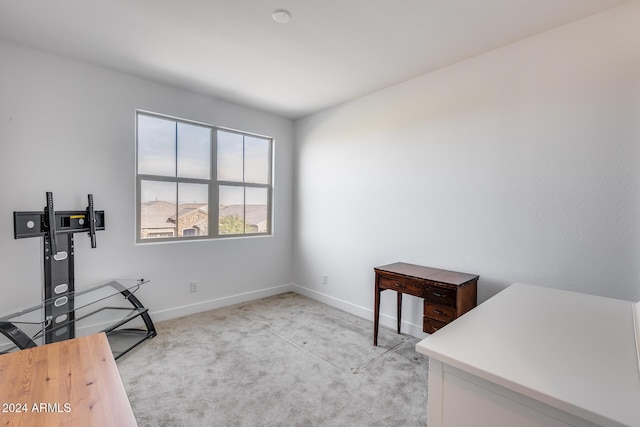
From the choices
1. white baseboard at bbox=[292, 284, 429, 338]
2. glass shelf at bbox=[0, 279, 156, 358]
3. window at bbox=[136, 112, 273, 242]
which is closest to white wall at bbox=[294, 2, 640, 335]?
white baseboard at bbox=[292, 284, 429, 338]

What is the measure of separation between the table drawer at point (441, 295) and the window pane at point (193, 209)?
2726 mm

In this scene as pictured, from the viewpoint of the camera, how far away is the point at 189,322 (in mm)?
3246

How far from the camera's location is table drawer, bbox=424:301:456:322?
88.2 inches

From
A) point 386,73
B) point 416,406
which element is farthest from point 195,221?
point 416,406

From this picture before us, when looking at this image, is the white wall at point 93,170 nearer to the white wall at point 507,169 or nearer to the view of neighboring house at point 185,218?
the view of neighboring house at point 185,218

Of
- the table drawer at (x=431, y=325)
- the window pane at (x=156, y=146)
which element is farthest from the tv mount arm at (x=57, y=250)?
the table drawer at (x=431, y=325)

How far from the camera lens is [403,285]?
2562 mm

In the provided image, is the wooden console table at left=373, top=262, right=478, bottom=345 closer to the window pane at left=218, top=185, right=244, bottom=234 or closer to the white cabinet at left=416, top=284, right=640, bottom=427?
the white cabinet at left=416, top=284, right=640, bottom=427

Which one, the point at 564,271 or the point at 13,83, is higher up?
the point at 13,83

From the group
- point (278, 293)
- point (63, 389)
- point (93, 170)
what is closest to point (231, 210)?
point (278, 293)

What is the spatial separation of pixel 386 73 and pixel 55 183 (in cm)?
330

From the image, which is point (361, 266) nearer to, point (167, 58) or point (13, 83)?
point (167, 58)

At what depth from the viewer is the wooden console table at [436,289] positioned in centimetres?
224

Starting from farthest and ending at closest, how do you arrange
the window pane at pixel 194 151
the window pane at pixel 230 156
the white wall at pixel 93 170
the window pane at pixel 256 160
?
the window pane at pixel 256 160, the window pane at pixel 230 156, the window pane at pixel 194 151, the white wall at pixel 93 170
